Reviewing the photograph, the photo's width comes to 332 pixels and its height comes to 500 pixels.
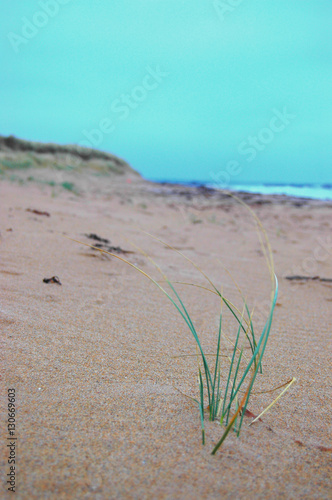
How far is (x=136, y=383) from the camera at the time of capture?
53.6 inches

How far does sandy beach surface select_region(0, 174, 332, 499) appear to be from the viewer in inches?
36.6

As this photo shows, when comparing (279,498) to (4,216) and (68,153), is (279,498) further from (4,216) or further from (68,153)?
(68,153)

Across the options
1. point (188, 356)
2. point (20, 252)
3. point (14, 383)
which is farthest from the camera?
point (20, 252)

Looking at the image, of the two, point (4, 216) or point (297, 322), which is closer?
point (297, 322)

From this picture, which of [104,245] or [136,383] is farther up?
[104,245]

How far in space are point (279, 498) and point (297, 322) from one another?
4.57ft

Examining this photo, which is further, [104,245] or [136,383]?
[104,245]

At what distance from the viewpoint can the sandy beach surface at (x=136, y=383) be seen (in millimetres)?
929

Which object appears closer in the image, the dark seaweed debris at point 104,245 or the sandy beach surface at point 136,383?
the sandy beach surface at point 136,383

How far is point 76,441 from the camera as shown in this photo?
1.03 metres

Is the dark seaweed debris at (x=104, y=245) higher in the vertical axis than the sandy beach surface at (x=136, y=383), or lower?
higher

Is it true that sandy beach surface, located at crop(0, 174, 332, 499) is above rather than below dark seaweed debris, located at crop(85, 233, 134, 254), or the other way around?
below

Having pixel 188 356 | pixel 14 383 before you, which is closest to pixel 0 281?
pixel 14 383

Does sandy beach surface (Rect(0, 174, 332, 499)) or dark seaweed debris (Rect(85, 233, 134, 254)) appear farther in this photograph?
dark seaweed debris (Rect(85, 233, 134, 254))
